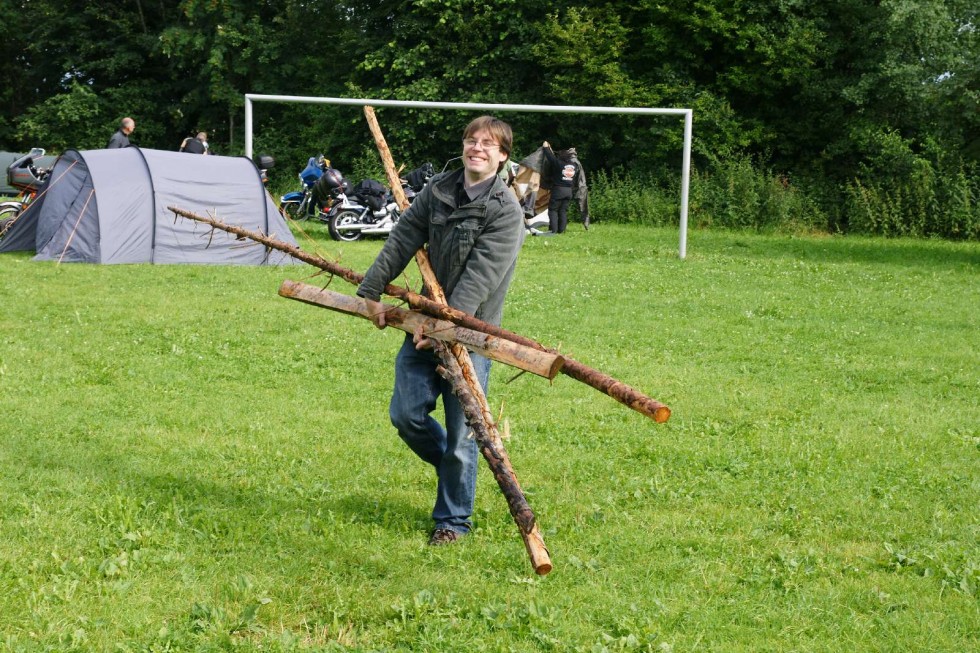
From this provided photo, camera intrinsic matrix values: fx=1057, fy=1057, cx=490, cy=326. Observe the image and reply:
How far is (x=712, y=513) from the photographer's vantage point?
18.0 feet

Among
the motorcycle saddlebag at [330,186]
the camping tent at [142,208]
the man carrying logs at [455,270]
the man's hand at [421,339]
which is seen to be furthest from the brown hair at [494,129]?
the motorcycle saddlebag at [330,186]

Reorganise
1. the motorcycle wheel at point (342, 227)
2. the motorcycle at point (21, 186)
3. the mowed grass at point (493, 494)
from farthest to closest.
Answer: the motorcycle wheel at point (342, 227) → the motorcycle at point (21, 186) → the mowed grass at point (493, 494)

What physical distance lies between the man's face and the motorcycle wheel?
15188 mm

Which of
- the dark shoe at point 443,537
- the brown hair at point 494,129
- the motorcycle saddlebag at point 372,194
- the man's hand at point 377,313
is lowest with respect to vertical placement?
the dark shoe at point 443,537

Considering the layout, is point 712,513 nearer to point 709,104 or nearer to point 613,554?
point 613,554

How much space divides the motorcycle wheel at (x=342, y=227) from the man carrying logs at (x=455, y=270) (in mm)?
14981

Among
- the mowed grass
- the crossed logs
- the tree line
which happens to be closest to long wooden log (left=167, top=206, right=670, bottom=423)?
the crossed logs

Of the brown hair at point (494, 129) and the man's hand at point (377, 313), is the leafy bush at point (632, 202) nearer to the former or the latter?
the brown hair at point (494, 129)

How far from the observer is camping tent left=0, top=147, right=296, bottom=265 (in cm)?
1541

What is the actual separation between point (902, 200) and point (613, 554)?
76.2 feet

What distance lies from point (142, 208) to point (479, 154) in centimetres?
1200

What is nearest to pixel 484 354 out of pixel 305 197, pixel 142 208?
pixel 142 208

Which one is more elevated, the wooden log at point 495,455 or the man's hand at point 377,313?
the man's hand at point 377,313

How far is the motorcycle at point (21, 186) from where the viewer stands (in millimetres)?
17062
